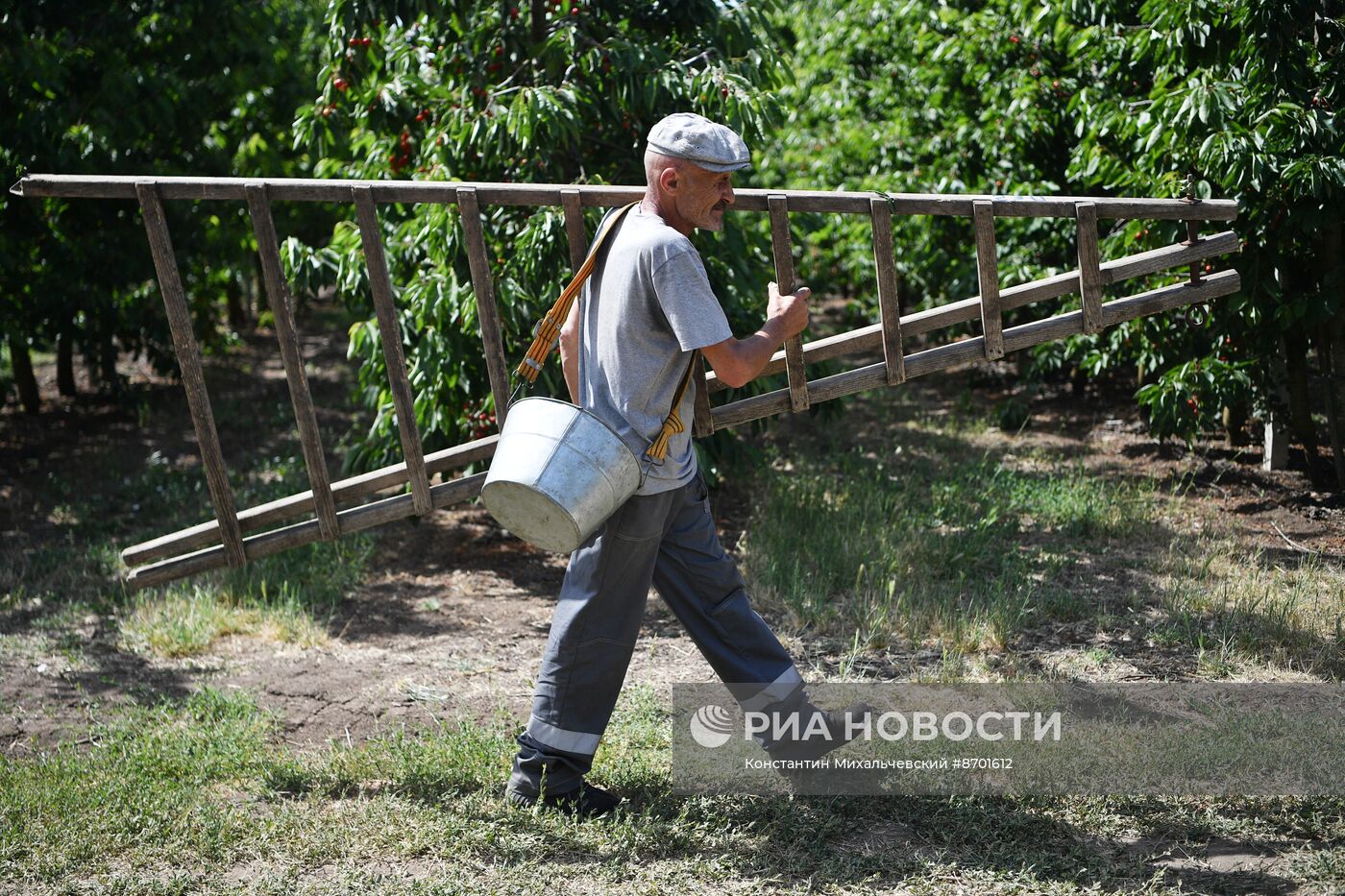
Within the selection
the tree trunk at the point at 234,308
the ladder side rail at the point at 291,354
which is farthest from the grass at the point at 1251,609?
the tree trunk at the point at 234,308

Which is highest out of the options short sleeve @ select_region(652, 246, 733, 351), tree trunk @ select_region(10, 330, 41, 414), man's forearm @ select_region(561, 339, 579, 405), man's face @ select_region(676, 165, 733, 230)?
man's face @ select_region(676, 165, 733, 230)

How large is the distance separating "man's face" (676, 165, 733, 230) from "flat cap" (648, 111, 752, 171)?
38mm

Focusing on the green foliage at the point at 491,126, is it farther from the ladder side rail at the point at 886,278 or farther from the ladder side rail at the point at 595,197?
the ladder side rail at the point at 886,278

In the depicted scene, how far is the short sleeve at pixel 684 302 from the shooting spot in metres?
A: 3.08

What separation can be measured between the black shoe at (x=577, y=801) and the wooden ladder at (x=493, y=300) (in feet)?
3.25

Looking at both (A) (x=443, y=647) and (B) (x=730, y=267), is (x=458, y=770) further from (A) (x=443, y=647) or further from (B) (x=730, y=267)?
(B) (x=730, y=267)

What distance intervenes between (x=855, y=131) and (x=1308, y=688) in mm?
5804

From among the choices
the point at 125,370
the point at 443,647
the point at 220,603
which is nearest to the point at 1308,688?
the point at 443,647

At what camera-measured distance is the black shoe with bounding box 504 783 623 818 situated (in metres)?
3.42

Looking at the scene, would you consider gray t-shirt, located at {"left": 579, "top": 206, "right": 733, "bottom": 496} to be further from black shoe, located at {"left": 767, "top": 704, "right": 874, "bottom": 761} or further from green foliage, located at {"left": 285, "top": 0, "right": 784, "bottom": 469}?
green foliage, located at {"left": 285, "top": 0, "right": 784, "bottom": 469}

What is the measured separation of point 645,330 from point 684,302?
16cm

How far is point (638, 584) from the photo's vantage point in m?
3.36

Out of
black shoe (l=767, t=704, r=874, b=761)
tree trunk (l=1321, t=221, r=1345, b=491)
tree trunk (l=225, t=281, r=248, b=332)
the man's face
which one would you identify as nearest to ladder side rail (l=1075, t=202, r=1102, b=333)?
the man's face

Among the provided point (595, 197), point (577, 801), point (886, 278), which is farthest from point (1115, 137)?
point (577, 801)
